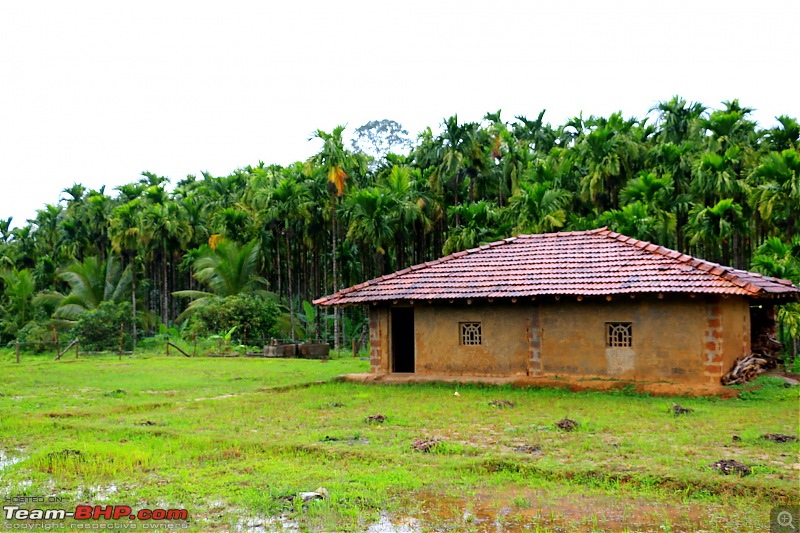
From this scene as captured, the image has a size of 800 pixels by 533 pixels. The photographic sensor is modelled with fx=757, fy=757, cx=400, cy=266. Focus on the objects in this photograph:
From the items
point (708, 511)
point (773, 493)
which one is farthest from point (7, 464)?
point (773, 493)

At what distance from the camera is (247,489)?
8.54 m

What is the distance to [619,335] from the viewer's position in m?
17.3

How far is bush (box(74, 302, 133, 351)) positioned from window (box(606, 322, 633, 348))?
24.3 meters

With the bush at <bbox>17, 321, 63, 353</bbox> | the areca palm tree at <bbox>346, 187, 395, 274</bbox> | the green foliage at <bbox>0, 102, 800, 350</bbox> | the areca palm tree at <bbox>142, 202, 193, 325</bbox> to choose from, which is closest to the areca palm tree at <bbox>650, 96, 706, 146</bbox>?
the green foliage at <bbox>0, 102, 800, 350</bbox>

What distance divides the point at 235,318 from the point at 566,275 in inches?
753

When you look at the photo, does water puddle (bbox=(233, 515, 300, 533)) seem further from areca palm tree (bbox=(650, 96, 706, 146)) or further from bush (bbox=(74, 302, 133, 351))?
areca palm tree (bbox=(650, 96, 706, 146))

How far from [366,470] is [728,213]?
934 inches

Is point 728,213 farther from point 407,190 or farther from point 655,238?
point 407,190

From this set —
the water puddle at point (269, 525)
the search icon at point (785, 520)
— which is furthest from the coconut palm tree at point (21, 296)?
the search icon at point (785, 520)

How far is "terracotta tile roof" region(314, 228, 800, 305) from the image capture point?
1650 cm

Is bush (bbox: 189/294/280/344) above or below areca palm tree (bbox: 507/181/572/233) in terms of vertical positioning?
below

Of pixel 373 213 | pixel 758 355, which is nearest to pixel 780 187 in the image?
pixel 758 355

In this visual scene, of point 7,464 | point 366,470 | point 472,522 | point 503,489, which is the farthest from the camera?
point 7,464

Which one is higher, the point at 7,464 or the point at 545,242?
the point at 545,242
